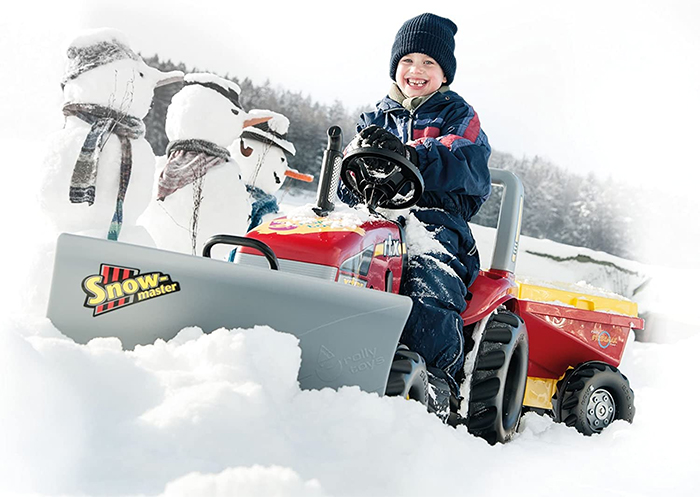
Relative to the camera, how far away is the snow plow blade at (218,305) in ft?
5.50

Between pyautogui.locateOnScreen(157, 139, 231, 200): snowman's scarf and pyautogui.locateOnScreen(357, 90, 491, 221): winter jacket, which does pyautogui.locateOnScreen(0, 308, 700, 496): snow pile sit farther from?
pyautogui.locateOnScreen(157, 139, 231, 200): snowman's scarf

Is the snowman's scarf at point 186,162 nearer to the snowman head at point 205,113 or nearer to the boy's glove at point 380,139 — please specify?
the snowman head at point 205,113

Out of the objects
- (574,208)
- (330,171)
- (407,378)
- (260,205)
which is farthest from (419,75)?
(574,208)

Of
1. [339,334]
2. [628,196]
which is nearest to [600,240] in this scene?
[628,196]

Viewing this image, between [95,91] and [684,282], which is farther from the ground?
[95,91]

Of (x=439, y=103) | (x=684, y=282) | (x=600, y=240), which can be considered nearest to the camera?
(x=439, y=103)

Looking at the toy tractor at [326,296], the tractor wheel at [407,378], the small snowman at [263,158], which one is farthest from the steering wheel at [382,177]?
the small snowman at [263,158]

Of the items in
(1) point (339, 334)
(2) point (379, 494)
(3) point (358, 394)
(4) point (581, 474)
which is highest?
(1) point (339, 334)

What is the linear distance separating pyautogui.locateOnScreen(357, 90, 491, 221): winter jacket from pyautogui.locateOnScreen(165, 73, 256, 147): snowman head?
228cm

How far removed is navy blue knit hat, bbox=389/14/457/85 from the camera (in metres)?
3.18

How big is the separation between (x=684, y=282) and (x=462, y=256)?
11.1 m

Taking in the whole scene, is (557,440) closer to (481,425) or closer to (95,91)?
(481,425)

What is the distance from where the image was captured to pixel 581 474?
2.15 metres

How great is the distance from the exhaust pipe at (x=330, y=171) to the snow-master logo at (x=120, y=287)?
0.70m
